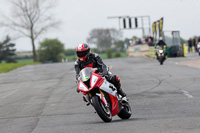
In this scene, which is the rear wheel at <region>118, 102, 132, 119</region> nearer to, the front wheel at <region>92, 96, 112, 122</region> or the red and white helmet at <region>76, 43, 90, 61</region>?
the front wheel at <region>92, 96, 112, 122</region>

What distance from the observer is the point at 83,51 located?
936 centimetres

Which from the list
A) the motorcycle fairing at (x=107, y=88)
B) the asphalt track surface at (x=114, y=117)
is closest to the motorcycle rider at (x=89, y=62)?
the motorcycle fairing at (x=107, y=88)

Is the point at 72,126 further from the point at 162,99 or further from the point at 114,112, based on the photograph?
the point at 162,99

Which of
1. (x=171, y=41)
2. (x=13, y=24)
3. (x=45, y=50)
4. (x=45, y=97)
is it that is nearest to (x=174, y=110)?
(x=45, y=97)

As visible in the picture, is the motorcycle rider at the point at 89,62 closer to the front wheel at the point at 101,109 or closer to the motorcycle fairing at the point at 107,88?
the motorcycle fairing at the point at 107,88

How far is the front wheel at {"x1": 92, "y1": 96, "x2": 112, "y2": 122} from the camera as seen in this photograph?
8734 millimetres

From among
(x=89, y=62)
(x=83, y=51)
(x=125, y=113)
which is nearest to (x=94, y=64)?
(x=89, y=62)

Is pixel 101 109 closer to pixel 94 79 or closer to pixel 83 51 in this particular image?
pixel 94 79

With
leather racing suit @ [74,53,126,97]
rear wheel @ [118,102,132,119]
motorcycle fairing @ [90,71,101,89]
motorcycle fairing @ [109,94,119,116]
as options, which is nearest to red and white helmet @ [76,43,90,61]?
leather racing suit @ [74,53,126,97]

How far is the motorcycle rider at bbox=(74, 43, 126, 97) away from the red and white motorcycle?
209 mm

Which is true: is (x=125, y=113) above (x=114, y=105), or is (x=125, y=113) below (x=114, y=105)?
below

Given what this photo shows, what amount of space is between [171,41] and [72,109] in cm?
3165

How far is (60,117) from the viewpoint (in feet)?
35.6

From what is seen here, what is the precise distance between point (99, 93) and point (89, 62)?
35.5 inches
